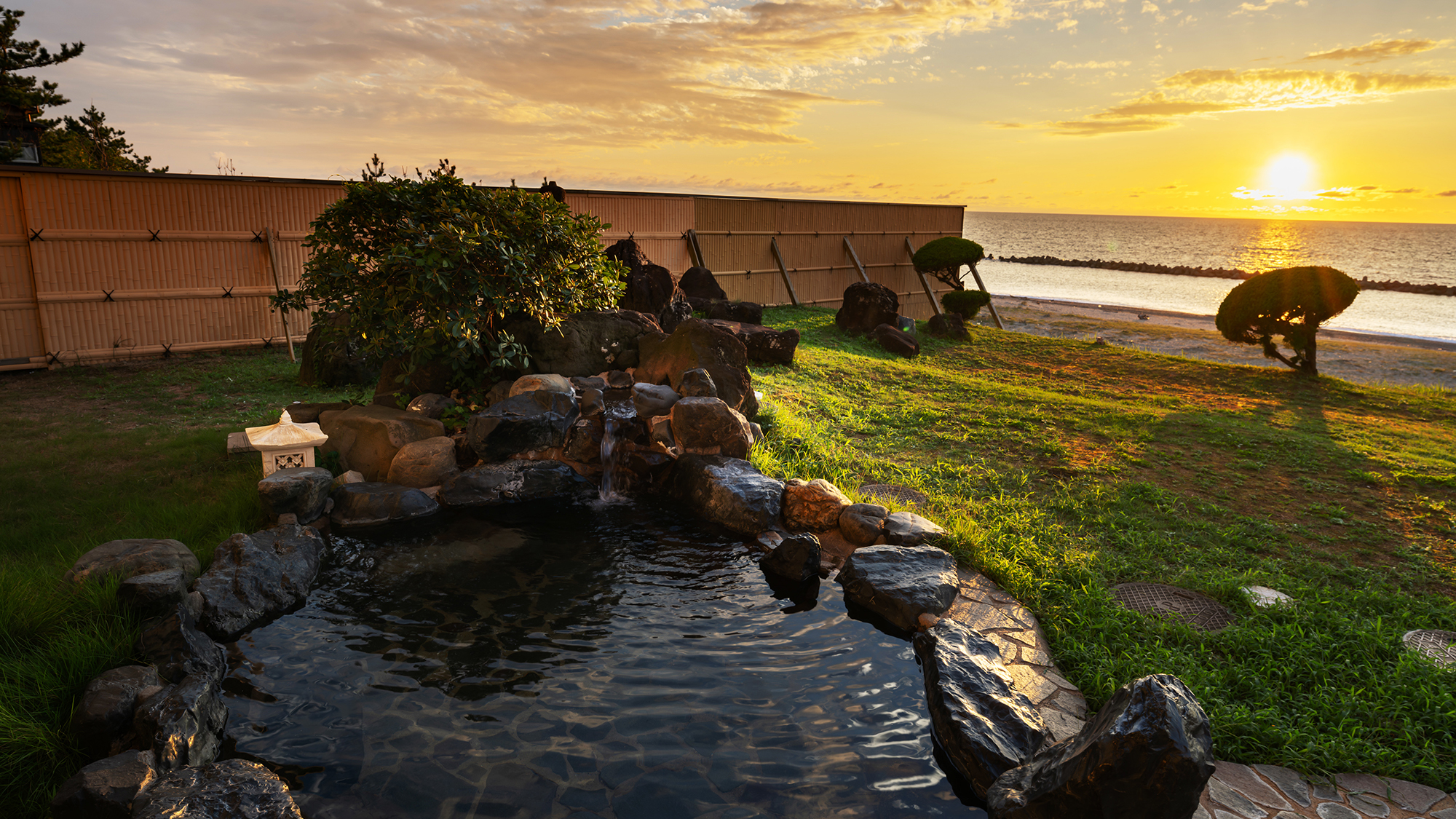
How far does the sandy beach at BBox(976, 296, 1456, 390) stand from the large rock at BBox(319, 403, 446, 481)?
1825cm

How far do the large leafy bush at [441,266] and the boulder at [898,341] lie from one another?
9.20m

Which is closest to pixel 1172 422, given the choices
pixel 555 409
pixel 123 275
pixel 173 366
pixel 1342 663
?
pixel 1342 663

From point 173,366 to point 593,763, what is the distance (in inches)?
460

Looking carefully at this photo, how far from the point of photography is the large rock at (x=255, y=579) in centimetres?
430

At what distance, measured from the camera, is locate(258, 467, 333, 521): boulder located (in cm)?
550

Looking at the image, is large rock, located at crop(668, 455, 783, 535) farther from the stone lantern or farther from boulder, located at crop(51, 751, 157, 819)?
boulder, located at crop(51, 751, 157, 819)

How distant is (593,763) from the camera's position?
3311 millimetres

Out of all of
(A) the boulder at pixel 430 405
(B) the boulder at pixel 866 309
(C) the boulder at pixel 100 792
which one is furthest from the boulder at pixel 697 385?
(B) the boulder at pixel 866 309

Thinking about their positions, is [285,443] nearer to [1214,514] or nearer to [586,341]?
[586,341]

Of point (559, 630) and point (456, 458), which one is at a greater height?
point (456, 458)

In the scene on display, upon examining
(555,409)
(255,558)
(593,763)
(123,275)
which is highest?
(123,275)

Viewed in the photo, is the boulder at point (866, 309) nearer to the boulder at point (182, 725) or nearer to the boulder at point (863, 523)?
the boulder at point (863, 523)

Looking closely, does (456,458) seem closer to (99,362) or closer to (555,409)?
(555,409)

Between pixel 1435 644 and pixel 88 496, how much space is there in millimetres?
9888
